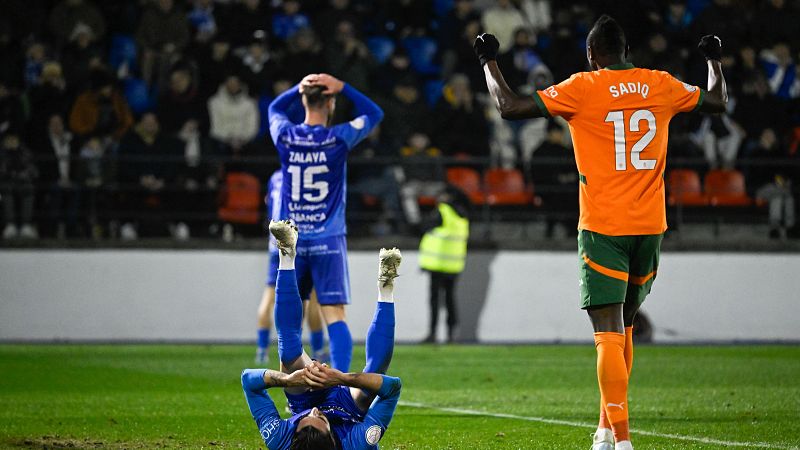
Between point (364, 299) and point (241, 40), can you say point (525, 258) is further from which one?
point (241, 40)

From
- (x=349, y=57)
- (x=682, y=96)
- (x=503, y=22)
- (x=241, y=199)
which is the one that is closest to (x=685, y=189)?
(x=503, y=22)

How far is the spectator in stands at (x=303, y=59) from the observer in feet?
65.6

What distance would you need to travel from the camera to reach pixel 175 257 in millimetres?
19141

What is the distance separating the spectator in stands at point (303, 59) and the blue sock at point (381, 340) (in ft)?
42.8

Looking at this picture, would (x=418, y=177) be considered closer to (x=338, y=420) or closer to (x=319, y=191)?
(x=319, y=191)

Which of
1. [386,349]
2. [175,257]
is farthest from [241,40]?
[386,349]

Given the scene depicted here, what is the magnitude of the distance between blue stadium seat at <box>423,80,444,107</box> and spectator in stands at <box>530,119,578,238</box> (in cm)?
228

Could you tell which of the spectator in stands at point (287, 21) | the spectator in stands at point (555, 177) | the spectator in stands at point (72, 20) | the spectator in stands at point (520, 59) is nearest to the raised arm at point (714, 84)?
the spectator in stands at point (555, 177)

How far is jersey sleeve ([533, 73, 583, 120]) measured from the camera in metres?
6.97

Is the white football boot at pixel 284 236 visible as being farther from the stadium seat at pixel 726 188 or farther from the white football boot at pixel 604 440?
the stadium seat at pixel 726 188

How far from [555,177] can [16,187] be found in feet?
26.6

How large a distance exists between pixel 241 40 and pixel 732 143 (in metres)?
8.26

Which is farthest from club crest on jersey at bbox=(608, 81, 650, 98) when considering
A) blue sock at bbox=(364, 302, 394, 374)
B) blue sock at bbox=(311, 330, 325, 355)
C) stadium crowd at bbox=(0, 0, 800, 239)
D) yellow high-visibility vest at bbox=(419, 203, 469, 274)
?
stadium crowd at bbox=(0, 0, 800, 239)

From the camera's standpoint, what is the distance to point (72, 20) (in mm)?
20906
